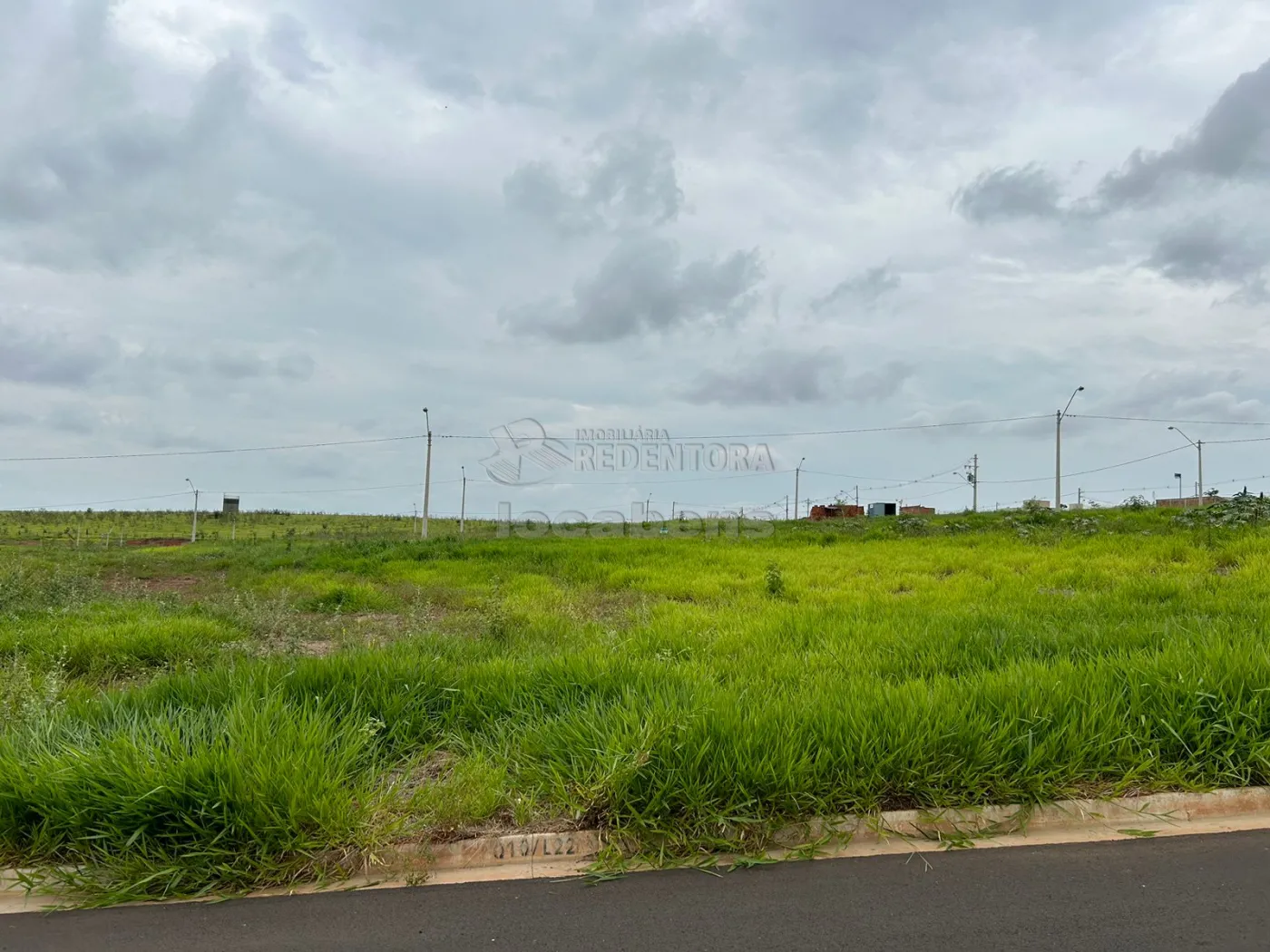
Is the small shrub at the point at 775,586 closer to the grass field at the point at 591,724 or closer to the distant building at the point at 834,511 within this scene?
the grass field at the point at 591,724

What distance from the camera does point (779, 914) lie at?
2.72 meters

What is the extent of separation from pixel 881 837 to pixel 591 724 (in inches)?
58.8

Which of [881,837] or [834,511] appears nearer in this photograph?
[881,837]

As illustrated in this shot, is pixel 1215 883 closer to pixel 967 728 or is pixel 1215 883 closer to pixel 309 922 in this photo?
pixel 967 728

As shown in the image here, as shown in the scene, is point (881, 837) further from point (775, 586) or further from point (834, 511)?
point (834, 511)

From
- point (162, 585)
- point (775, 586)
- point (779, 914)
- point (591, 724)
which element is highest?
point (775, 586)

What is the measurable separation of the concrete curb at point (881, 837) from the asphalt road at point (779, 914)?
95mm

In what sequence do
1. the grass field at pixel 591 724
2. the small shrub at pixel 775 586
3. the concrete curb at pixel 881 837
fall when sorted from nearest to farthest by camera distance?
the concrete curb at pixel 881 837, the grass field at pixel 591 724, the small shrub at pixel 775 586

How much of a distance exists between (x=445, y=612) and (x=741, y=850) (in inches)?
297

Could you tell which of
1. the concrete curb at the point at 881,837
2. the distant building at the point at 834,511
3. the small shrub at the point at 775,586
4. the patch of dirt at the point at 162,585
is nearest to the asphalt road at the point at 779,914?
the concrete curb at the point at 881,837

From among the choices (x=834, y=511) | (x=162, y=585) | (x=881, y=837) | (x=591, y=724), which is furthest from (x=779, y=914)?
(x=834, y=511)

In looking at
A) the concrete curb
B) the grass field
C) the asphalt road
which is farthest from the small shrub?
the asphalt road

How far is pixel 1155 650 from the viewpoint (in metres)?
5.02

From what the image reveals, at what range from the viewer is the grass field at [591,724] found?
3.18 m
